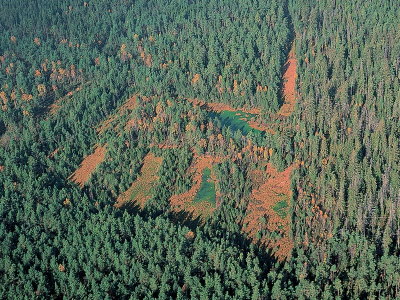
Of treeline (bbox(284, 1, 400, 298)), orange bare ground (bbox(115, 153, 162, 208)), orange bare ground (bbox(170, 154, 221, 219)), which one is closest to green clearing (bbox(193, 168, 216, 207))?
orange bare ground (bbox(170, 154, 221, 219))

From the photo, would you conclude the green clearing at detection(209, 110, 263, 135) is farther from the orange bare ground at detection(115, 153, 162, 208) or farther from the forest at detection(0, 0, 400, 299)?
the orange bare ground at detection(115, 153, 162, 208)

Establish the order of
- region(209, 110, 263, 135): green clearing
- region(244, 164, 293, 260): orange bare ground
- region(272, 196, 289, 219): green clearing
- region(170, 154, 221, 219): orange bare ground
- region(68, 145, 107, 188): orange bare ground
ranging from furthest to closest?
1. region(209, 110, 263, 135): green clearing
2. region(68, 145, 107, 188): orange bare ground
3. region(170, 154, 221, 219): orange bare ground
4. region(272, 196, 289, 219): green clearing
5. region(244, 164, 293, 260): orange bare ground

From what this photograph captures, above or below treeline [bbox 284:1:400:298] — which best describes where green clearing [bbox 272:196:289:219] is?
below

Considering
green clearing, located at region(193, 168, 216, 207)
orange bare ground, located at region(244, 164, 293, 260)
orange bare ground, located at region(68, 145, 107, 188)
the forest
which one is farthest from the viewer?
orange bare ground, located at region(68, 145, 107, 188)

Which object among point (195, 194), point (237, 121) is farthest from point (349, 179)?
point (237, 121)

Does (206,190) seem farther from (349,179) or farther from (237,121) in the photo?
(237,121)

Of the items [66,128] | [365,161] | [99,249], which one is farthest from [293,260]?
[66,128]

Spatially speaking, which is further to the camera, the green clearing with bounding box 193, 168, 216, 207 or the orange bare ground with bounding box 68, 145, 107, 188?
the orange bare ground with bounding box 68, 145, 107, 188
